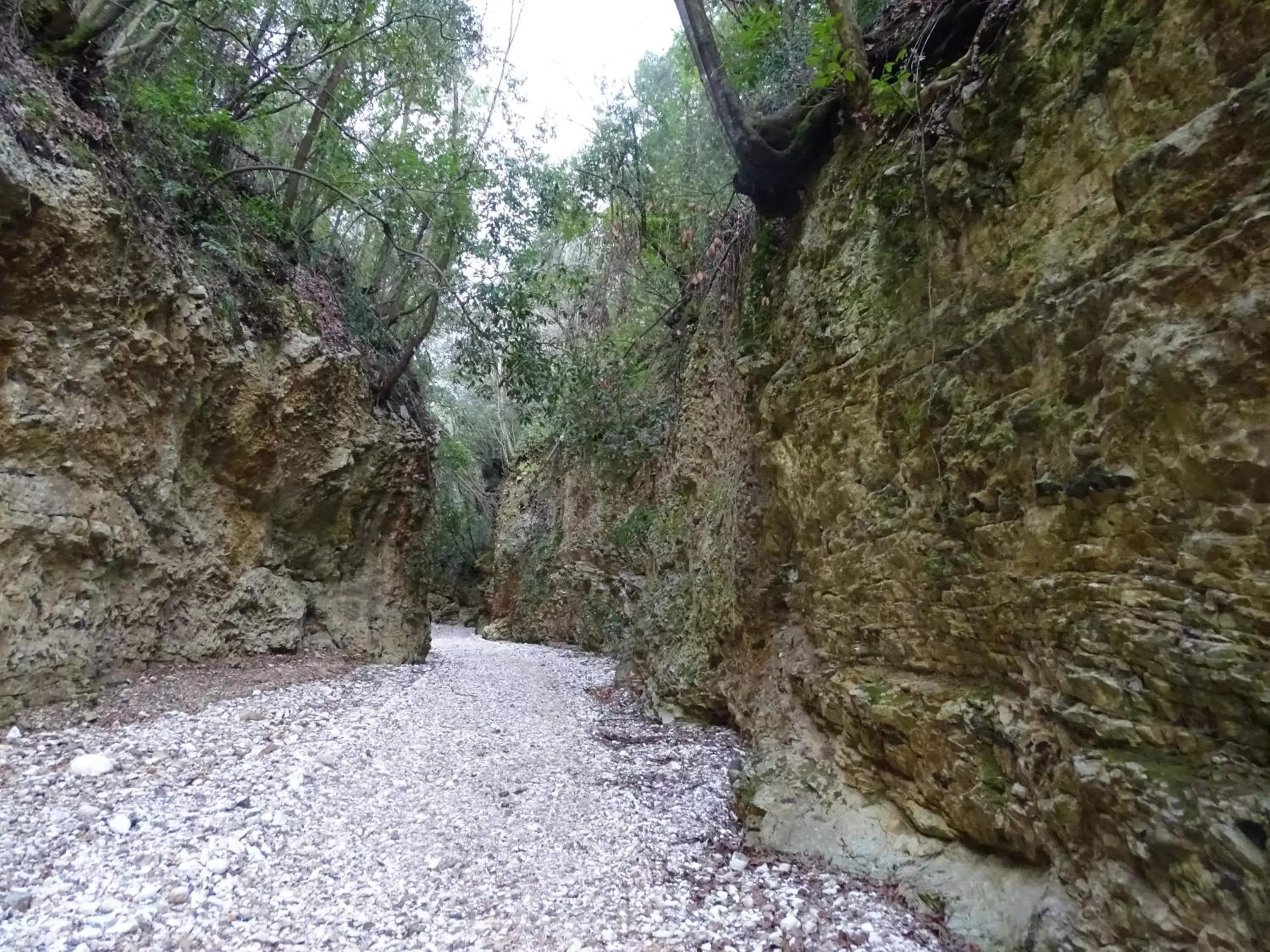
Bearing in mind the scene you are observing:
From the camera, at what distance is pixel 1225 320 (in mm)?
2057

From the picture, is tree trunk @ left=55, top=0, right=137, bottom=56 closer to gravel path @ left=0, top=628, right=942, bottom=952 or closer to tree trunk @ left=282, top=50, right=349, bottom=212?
tree trunk @ left=282, top=50, right=349, bottom=212

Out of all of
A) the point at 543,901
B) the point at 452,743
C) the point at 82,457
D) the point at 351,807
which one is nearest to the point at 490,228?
the point at 82,457

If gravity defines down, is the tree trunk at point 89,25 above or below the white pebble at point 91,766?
above

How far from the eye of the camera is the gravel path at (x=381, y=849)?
9.04 feet

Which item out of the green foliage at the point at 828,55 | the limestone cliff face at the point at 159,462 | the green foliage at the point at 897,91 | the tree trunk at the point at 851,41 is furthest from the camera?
the limestone cliff face at the point at 159,462

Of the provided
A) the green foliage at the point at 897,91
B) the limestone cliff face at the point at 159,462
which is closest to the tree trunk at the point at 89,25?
the limestone cliff face at the point at 159,462

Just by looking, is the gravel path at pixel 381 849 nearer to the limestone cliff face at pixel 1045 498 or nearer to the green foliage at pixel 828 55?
the limestone cliff face at pixel 1045 498

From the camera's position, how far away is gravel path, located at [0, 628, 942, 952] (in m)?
2.76

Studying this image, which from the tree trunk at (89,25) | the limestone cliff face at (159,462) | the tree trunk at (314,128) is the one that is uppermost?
the tree trunk at (314,128)

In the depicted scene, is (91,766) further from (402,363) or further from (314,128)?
(314,128)

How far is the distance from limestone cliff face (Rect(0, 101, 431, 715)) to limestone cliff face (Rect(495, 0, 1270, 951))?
17.5 ft

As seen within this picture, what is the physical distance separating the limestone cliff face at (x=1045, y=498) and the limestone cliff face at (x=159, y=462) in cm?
535

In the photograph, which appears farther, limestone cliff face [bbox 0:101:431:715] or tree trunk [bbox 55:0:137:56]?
tree trunk [bbox 55:0:137:56]

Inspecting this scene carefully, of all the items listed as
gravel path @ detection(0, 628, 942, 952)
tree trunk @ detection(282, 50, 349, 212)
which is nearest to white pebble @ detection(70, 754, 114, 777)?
gravel path @ detection(0, 628, 942, 952)
